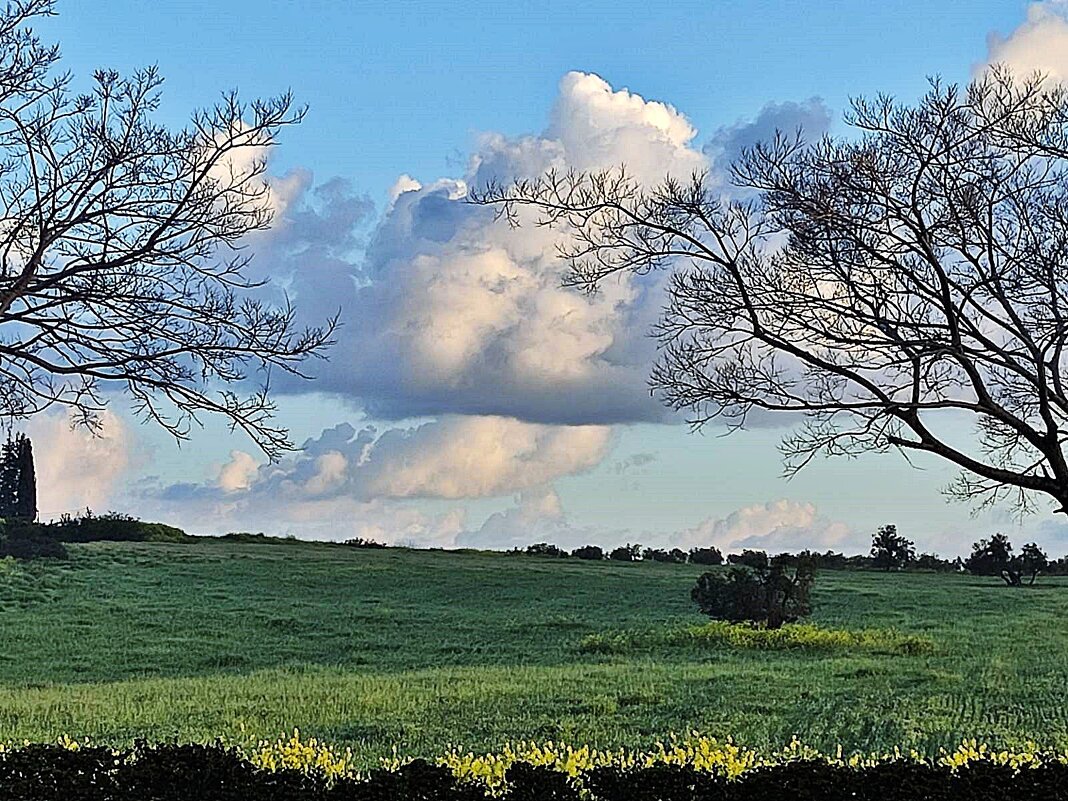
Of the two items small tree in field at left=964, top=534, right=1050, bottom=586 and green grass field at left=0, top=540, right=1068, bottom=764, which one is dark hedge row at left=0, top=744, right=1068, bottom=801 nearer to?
green grass field at left=0, top=540, right=1068, bottom=764

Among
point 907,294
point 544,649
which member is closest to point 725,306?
point 907,294

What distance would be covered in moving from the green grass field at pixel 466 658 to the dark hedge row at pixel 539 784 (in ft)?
10.5

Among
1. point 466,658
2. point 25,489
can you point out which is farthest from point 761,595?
point 25,489

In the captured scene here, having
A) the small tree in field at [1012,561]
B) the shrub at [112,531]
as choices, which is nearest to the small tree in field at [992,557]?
the small tree in field at [1012,561]

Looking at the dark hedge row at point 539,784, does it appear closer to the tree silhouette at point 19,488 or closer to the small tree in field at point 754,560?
the small tree in field at point 754,560

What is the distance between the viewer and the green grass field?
33.9ft

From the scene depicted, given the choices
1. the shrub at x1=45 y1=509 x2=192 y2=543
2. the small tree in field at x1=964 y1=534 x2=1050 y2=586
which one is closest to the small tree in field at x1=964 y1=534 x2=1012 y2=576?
the small tree in field at x1=964 y1=534 x2=1050 y2=586

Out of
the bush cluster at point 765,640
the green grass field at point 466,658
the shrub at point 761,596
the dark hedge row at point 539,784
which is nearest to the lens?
the dark hedge row at point 539,784

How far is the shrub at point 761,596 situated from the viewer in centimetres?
1844

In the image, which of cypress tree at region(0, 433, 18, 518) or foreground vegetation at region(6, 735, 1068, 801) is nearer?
foreground vegetation at region(6, 735, 1068, 801)

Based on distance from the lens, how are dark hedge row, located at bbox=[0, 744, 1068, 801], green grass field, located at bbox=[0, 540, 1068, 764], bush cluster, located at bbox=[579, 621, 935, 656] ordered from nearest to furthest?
dark hedge row, located at bbox=[0, 744, 1068, 801] < green grass field, located at bbox=[0, 540, 1068, 764] < bush cluster, located at bbox=[579, 621, 935, 656]

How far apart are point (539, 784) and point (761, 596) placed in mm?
13829

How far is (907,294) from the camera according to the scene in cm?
759

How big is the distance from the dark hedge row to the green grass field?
10.5 feet
